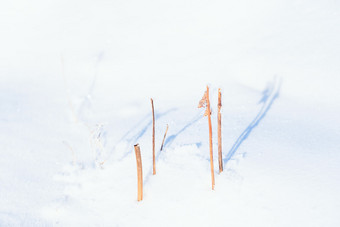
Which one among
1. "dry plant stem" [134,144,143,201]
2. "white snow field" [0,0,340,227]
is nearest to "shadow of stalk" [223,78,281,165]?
"white snow field" [0,0,340,227]

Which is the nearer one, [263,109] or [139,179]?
[139,179]

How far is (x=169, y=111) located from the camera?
2381 mm

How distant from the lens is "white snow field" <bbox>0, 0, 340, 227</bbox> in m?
1.56

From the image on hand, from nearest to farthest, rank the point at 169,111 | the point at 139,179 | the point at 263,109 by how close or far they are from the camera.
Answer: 1. the point at 139,179
2. the point at 263,109
3. the point at 169,111

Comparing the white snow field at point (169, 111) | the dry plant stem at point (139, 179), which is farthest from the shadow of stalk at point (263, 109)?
the dry plant stem at point (139, 179)

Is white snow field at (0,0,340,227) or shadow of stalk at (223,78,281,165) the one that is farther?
shadow of stalk at (223,78,281,165)

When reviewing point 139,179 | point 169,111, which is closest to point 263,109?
point 169,111

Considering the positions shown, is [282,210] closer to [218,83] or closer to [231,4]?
[218,83]

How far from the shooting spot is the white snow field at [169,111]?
61.2 inches

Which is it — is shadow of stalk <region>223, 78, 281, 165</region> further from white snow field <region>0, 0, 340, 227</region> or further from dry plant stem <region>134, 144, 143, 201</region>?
dry plant stem <region>134, 144, 143, 201</region>

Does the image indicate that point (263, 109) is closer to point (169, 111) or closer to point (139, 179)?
point (169, 111)

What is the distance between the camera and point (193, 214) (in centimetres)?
150

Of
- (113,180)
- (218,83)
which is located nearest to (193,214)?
(113,180)

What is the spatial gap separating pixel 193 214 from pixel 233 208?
0.17 meters
